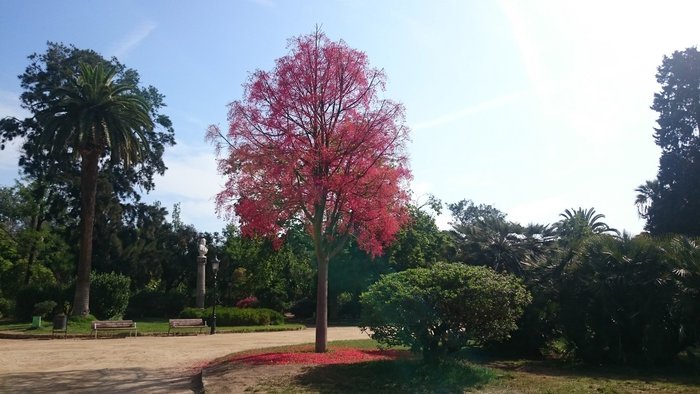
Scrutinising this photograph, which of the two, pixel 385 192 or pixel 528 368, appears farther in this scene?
pixel 385 192

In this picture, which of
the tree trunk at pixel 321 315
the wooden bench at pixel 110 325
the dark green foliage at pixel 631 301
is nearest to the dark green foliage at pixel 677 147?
the dark green foliage at pixel 631 301

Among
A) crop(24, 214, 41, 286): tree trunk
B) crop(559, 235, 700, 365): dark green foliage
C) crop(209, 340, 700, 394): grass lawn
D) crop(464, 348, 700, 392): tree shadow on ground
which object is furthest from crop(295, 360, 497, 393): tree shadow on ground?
crop(24, 214, 41, 286): tree trunk

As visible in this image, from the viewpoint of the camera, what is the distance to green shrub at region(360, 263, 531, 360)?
40.7ft

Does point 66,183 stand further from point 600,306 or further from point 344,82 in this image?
point 600,306

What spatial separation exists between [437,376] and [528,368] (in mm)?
4304

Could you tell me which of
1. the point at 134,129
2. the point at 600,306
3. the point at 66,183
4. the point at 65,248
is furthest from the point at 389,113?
the point at 65,248

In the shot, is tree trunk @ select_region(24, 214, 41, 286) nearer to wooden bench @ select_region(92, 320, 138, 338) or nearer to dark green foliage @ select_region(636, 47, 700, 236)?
wooden bench @ select_region(92, 320, 138, 338)

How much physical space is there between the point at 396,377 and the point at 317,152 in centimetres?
690

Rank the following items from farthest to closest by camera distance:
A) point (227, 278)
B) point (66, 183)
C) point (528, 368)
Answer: point (227, 278), point (66, 183), point (528, 368)

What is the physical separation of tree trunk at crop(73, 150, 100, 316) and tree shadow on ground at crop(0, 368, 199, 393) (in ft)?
59.8

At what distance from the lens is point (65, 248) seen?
47.0m

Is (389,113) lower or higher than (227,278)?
higher

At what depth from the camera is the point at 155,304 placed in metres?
44.8

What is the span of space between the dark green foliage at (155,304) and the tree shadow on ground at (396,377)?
34981 mm
